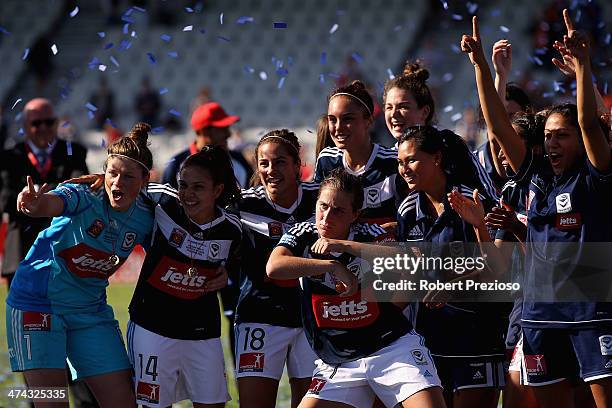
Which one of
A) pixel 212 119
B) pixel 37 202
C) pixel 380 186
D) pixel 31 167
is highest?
pixel 212 119

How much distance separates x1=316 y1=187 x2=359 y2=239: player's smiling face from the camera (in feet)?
15.5

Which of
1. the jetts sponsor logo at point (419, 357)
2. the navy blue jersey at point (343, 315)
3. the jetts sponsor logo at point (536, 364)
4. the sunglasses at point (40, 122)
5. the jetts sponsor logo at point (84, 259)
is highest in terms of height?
the sunglasses at point (40, 122)

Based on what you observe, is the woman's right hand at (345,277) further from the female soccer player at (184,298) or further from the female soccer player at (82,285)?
the female soccer player at (82,285)

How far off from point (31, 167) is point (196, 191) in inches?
106

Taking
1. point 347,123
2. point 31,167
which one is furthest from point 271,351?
point 31,167

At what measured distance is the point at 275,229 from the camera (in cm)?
545

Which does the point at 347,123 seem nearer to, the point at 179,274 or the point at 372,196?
the point at 372,196

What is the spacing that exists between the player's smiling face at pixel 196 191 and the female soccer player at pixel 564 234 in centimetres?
146

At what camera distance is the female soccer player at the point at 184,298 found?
17.0 ft

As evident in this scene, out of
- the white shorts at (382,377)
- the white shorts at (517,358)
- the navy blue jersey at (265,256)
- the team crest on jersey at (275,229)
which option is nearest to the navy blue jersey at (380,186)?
the navy blue jersey at (265,256)

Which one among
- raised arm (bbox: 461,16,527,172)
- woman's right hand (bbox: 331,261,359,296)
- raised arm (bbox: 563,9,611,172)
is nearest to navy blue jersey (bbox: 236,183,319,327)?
woman's right hand (bbox: 331,261,359,296)

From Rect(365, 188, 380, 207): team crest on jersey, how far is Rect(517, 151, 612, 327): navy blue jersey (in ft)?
3.23

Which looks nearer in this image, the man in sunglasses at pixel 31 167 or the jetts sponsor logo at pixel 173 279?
the jetts sponsor logo at pixel 173 279

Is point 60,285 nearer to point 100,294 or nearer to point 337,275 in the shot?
point 100,294
